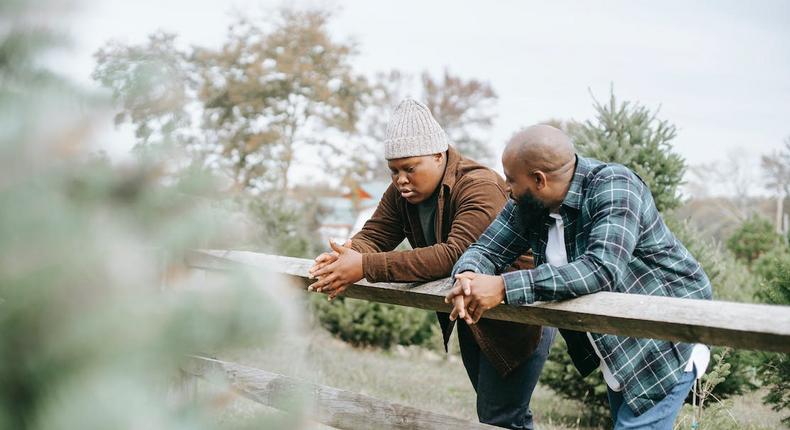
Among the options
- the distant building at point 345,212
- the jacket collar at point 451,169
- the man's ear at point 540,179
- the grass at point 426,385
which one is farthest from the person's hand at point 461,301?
the distant building at point 345,212

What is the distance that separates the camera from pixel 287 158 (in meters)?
27.1

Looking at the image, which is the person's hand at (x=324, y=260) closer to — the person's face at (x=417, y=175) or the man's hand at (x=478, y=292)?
the person's face at (x=417, y=175)

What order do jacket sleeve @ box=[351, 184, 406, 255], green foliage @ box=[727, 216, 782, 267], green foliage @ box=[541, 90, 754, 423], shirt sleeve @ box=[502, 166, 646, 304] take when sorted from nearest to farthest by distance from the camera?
shirt sleeve @ box=[502, 166, 646, 304] < jacket sleeve @ box=[351, 184, 406, 255] < green foliage @ box=[541, 90, 754, 423] < green foliage @ box=[727, 216, 782, 267]

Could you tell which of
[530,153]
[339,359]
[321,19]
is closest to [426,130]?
[530,153]

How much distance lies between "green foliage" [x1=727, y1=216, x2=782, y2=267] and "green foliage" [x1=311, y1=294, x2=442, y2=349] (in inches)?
400

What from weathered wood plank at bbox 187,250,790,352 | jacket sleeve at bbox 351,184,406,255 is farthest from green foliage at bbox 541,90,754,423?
weathered wood plank at bbox 187,250,790,352

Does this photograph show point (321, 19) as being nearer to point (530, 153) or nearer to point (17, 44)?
point (530, 153)

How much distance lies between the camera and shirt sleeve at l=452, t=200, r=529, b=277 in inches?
111

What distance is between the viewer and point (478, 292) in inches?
93.8

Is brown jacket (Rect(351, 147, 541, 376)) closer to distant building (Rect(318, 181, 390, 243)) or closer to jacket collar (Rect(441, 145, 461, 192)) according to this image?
jacket collar (Rect(441, 145, 461, 192))

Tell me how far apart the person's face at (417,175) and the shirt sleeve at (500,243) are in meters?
0.41

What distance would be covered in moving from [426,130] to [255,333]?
2.77m

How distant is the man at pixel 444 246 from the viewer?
2877 millimetres

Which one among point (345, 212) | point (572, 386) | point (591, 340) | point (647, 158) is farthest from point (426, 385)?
point (345, 212)
